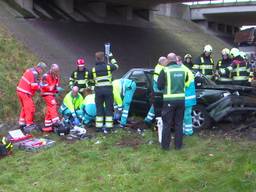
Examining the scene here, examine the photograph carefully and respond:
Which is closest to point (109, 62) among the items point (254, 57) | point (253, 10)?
point (254, 57)

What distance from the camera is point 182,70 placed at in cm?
873

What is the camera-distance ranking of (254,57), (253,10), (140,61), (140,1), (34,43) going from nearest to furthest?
(34,43), (254,57), (140,61), (140,1), (253,10)

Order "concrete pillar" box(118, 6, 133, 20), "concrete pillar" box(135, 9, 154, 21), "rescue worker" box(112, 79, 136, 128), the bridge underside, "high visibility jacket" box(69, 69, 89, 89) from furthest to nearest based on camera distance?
the bridge underside
"concrete pillar" box(135, 9, 154, 21)
"concrete pillar" box(118, 6, 133, 20)
"high visibility jacket" box(69, 69, 89, 89)
"rescue worker" box(112, 79, 136, 128)

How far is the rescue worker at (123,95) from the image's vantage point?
11.0 m

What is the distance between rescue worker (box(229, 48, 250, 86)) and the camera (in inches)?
501

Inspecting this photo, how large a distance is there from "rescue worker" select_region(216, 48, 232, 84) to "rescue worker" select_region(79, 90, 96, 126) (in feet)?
12.2

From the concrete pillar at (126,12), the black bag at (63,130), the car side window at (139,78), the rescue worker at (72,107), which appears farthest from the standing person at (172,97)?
the concrete pillar at (126,12)

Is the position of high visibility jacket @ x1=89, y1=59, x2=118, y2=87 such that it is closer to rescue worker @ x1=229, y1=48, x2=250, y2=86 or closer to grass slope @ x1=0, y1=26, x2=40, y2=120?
grass slope @ x1=0, y1=26, x2=40, y2=120

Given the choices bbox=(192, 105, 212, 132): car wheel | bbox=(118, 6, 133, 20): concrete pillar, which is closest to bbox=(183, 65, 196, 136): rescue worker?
bbox=(192, 105, 212, 132): car wheel

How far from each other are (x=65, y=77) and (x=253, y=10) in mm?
24923

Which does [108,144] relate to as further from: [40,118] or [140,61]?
[140,61]

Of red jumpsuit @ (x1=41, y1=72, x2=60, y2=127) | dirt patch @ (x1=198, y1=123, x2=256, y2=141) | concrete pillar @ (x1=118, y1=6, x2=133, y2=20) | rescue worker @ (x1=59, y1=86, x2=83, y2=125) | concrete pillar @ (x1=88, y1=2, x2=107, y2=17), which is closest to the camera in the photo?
dirt patch @ (x1=198, y1=123, x2=256, y2=141)

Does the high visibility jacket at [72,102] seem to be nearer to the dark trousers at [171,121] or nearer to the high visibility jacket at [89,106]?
the high visibility jacket at [89,106]

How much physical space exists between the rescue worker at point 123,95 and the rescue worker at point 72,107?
1.00 m
